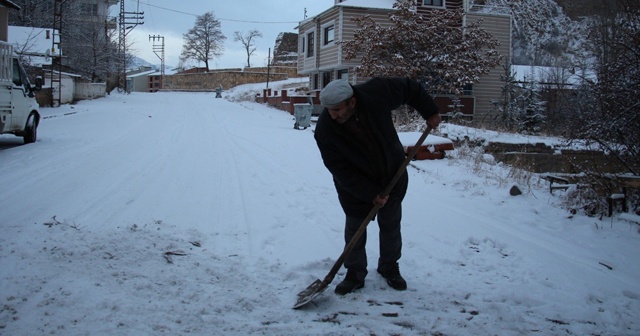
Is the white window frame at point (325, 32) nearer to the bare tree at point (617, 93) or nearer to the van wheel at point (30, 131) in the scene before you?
the van wheel at point (30, 131)

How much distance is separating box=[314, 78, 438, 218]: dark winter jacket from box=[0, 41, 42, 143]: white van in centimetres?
1020

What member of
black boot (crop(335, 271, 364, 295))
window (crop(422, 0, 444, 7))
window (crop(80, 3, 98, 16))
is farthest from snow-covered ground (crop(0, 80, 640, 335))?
window (crop(80, 3, 98, 16))

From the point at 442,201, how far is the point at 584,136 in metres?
2.04

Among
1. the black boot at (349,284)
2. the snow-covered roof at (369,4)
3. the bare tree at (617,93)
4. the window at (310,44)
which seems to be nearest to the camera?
the black boot at (349,284)

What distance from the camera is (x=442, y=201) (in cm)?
721

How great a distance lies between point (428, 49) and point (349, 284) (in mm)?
19100

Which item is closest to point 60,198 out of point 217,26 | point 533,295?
point 533,295

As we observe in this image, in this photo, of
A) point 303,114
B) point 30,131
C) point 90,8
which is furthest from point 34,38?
point 90,8

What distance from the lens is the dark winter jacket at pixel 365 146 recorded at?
3.81 metres

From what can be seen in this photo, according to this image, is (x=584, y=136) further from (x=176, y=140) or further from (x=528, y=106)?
(x=528, y=106)

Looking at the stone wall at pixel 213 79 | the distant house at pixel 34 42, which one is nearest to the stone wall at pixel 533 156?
the distant house at pixel 34 42

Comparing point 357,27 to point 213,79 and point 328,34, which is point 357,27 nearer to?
point 328,34

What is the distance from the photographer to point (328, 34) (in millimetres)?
29625

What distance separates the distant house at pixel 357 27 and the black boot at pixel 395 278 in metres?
21.5
